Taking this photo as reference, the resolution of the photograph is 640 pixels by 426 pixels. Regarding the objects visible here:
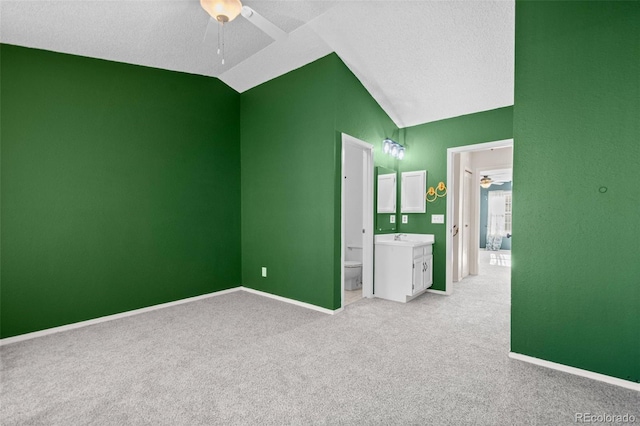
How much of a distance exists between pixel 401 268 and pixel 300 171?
70.0 inches

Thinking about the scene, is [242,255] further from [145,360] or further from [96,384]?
[96,384]

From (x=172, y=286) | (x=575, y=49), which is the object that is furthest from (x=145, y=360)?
(x=575, y=49)

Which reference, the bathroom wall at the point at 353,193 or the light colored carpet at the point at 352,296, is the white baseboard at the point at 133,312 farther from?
the bathroom wall at the point at 353,193

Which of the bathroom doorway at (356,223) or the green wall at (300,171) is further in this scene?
the bathroom doorway at (356,223)

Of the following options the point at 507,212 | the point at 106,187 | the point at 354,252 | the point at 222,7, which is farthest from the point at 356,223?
the point at 507,212

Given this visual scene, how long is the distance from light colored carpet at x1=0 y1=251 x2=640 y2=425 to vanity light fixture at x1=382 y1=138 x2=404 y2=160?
2264mm

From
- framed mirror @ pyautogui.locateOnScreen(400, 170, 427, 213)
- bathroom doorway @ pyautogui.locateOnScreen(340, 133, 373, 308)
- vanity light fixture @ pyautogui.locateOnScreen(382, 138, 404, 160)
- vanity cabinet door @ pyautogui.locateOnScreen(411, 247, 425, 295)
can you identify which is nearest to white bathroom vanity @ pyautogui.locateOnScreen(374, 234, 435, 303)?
vanity cabinet door @ pyautogui.locateOnScreen(411, 247, 425, 295)

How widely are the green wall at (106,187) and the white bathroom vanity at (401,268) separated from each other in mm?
2147

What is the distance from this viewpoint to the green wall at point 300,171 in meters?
3.38

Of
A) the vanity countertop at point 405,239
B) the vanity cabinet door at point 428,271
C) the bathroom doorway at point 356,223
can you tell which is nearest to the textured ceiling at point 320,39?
the bathroom doorway at point 356,223

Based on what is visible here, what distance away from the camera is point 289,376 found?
6.75 ft

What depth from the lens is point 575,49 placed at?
2.10 meters

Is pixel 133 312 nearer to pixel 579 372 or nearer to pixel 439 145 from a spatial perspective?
pixel 579 372

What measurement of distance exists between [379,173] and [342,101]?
4.00 feet
